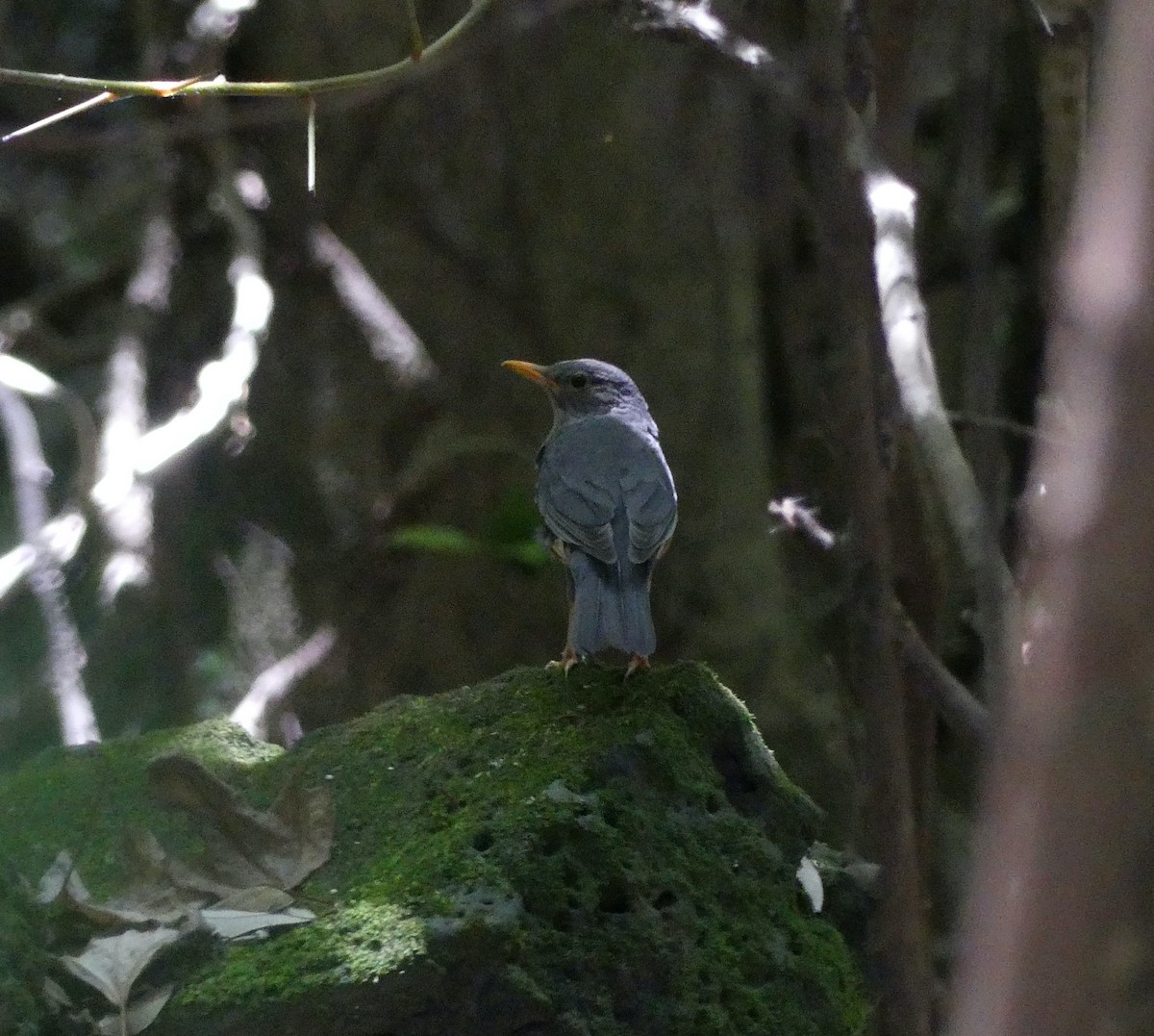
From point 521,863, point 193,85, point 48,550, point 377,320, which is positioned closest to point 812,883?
point 521,863

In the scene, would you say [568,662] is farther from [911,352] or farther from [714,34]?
[714,34]

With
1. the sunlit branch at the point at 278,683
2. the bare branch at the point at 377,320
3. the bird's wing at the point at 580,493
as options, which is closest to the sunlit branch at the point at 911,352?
the bird's wing at the point at 580,493

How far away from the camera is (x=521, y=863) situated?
92.5 inches

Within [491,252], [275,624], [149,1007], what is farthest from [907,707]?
[275,624]

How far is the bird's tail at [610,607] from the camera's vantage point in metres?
3.06

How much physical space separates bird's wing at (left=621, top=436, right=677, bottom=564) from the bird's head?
0.62 m

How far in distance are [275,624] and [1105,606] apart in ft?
19.9

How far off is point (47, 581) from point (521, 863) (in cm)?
239

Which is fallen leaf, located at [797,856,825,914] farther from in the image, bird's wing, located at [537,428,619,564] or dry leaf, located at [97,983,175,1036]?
dry leaf, located at [97,983,175,1036]

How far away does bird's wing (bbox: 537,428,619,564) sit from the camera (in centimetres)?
336

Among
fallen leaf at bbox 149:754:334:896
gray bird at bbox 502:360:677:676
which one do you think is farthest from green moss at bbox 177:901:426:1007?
gray bird at bbox 502:360:677:676

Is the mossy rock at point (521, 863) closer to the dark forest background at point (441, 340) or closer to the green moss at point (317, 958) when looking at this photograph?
the green moss at point (317, 958)

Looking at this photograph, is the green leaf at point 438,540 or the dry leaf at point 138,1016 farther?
the green leaf at point 438,540

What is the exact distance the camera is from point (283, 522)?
A: 662 centimetres
